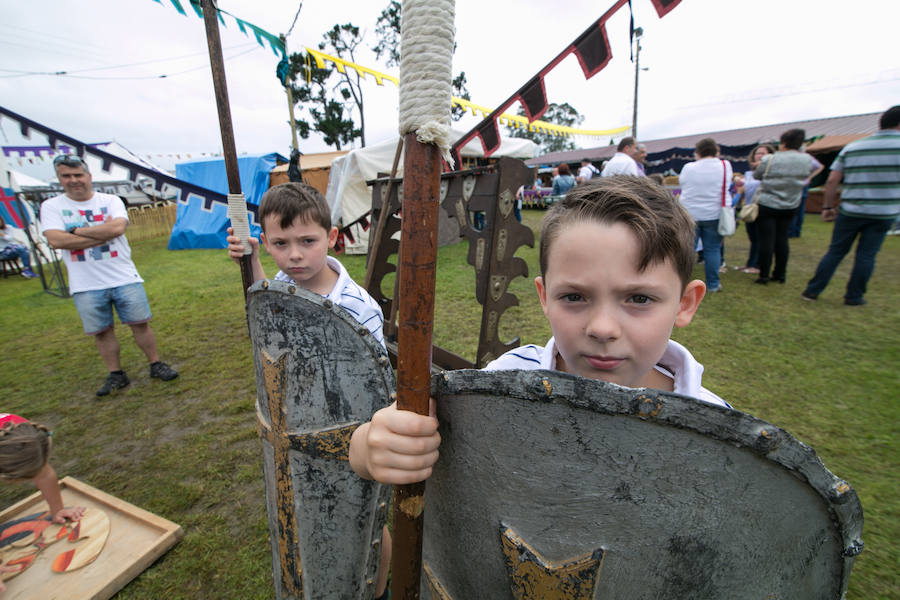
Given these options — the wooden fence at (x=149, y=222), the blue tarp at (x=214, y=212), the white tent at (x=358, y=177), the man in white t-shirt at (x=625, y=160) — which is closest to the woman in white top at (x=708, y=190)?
the man in white t-shirt at (x=625, y=160)

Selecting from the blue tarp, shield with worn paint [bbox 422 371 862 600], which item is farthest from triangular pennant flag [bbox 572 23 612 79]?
the blue tarp

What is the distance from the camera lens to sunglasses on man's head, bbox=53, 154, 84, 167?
285 centimetres

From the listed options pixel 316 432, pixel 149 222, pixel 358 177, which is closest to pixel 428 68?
pixel 316 432

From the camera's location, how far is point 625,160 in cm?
525

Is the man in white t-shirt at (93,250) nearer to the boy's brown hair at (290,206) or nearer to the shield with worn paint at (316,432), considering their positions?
the boy's brown hair at (290,206)

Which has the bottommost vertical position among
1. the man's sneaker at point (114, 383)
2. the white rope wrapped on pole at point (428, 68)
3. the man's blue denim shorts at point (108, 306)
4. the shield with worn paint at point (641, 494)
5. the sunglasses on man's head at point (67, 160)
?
the man's sneaker at point (114, 383)

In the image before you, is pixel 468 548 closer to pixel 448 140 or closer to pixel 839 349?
pixel 448 140

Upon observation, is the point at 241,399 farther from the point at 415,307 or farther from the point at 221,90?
the point at 415,307

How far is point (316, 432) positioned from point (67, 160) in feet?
10.8

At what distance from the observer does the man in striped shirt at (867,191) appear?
3826 mm

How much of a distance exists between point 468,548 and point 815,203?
18855mm

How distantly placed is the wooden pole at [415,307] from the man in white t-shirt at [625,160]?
508cm

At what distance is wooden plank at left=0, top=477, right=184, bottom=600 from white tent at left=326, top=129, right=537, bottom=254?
5941 mm

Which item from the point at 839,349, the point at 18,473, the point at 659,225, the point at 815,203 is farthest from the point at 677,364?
the point at 815,203
